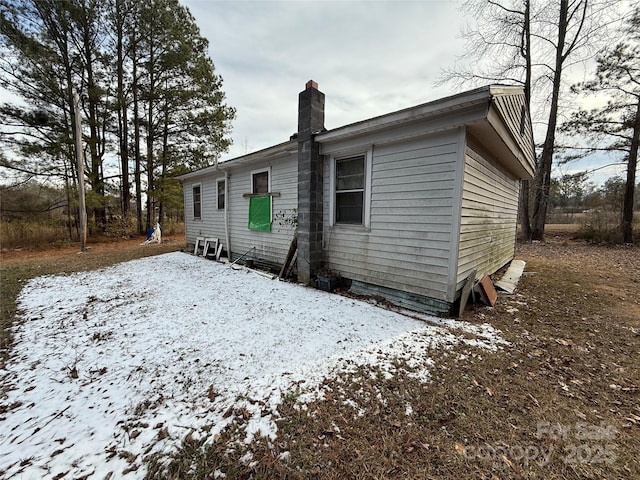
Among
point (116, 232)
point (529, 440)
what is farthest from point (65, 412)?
point (116, 232)

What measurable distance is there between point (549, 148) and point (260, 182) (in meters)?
14.5

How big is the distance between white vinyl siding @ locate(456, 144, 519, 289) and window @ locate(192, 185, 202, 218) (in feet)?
28.7

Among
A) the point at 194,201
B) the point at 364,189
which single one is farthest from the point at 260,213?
the point at 194,201

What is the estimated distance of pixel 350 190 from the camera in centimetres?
499

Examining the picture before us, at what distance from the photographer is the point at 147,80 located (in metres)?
12.8

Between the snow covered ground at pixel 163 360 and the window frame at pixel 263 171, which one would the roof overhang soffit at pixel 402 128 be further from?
the snow covered ground at pixel 163 360

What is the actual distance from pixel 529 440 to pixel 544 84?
1732 centimetres

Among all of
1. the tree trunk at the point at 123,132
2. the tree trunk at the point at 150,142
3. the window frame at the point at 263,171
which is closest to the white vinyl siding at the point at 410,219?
the window frame at the point at 263,171

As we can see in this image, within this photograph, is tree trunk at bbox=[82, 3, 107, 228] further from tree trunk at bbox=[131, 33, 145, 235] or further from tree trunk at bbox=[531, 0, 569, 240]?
tree trunk at bbox=[531, 0, 569, 240]

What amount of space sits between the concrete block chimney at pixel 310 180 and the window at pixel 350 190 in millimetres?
407

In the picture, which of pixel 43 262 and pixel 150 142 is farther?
pixel 150 142

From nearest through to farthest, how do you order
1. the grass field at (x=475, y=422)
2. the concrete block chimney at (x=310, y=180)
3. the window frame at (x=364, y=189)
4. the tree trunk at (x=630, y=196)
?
1. the grass field at (x=475, y=422)
2. the window frame at (x=364, y=189)
3. the concrete block chimney at (x=310, y=180)
4. the tree trunk at (x=630, y=196)

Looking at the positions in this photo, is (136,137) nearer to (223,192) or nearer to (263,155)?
(223,192)

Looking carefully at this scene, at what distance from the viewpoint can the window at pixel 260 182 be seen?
22.1ft
